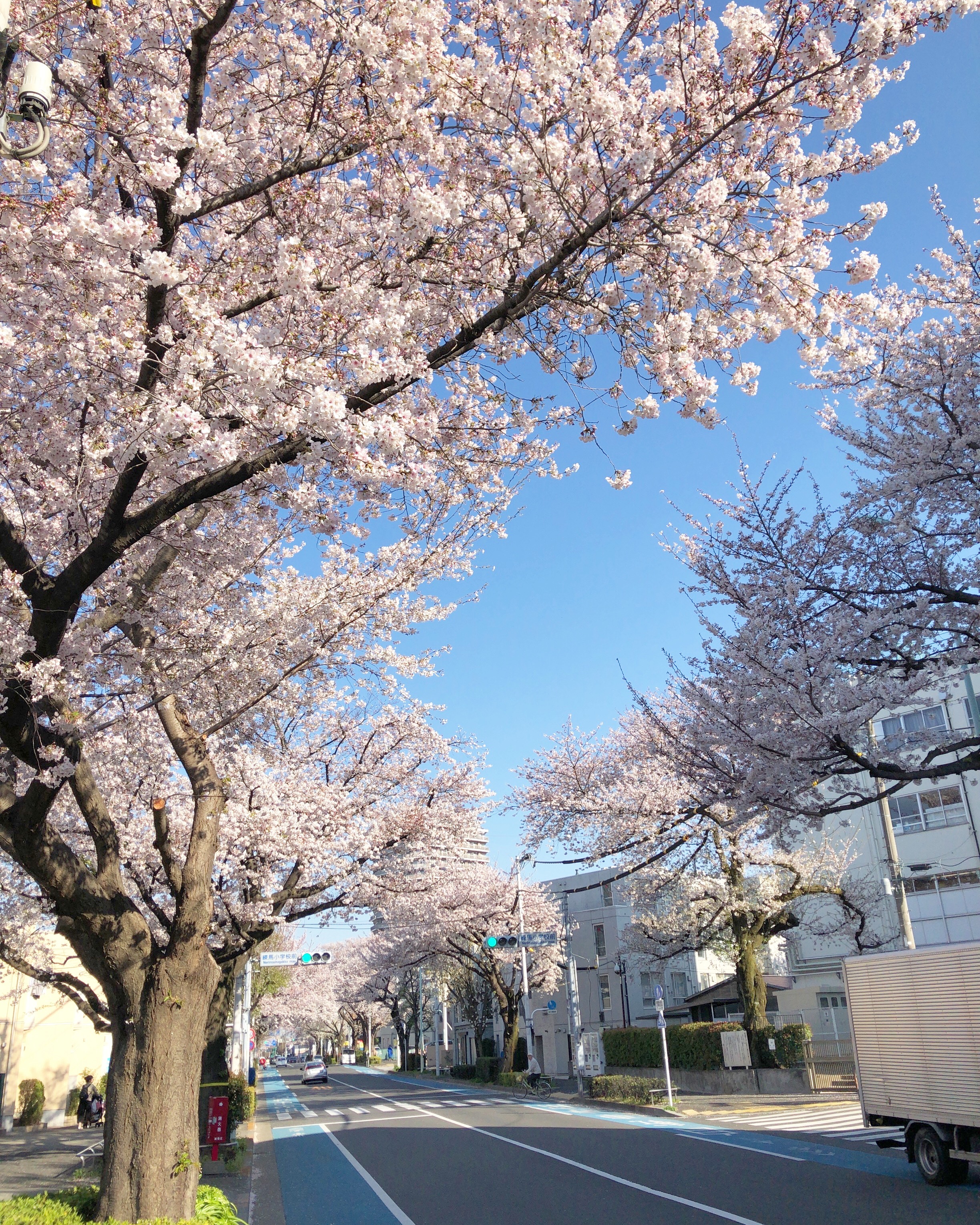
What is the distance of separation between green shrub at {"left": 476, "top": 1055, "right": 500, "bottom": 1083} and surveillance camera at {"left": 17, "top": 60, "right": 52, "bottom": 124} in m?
42.1

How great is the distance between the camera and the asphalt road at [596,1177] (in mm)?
9398

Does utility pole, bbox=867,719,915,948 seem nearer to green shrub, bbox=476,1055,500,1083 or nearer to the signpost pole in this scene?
the signpost pole

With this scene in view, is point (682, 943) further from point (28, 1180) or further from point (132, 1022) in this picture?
point (132, 1022)

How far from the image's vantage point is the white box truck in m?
9.95

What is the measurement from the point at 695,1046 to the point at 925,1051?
17.8 meters

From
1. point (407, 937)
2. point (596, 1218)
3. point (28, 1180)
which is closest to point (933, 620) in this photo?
point (596, 1218)

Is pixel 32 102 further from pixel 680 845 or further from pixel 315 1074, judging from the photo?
pixel 315 1074

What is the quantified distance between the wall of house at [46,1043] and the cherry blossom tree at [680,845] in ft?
50.7

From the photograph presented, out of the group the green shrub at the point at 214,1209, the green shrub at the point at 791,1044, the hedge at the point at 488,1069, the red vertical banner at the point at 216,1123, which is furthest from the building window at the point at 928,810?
the green shrub at the point at 214,1209

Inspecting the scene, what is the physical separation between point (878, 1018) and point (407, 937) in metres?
31.7

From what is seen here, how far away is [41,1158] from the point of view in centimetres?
1700

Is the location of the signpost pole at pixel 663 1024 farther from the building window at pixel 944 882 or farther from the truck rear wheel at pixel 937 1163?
the building window at pixel 944 882

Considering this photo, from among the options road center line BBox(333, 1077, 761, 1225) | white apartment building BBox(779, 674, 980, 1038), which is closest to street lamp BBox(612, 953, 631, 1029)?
white apartment building BBox(779, 674, 980, 1038)

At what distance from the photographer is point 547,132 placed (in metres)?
5.60
